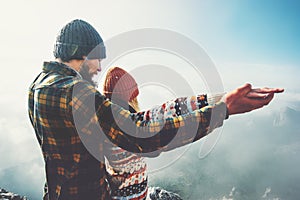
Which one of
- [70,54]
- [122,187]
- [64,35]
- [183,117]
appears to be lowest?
[122,187]

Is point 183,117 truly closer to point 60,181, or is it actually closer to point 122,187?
point 60,181

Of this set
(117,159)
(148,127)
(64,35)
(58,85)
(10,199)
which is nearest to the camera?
(148,127)

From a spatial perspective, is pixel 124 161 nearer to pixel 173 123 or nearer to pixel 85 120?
pixel 85 120

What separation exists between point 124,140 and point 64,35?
1.25 m

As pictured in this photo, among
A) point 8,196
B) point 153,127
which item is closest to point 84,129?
point 153,127

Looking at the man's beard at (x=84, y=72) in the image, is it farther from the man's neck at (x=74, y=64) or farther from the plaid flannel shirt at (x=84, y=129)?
the plaid flannel shirt at (x=84, y=129)

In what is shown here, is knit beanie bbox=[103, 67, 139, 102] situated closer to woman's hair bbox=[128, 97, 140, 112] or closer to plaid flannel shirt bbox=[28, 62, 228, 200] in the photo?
woman's hair bbox=[128, 97, 140, 112]

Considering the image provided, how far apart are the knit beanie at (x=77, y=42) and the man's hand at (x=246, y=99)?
135 cm

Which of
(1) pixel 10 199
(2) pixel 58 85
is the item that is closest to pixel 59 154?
(2) pixel 58 85

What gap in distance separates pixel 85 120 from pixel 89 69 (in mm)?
697

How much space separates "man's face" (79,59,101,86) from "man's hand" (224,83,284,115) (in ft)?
4.23

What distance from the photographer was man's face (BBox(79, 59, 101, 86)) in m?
2.49

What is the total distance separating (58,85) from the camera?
2084 mm

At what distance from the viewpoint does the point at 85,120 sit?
1.98 meters
